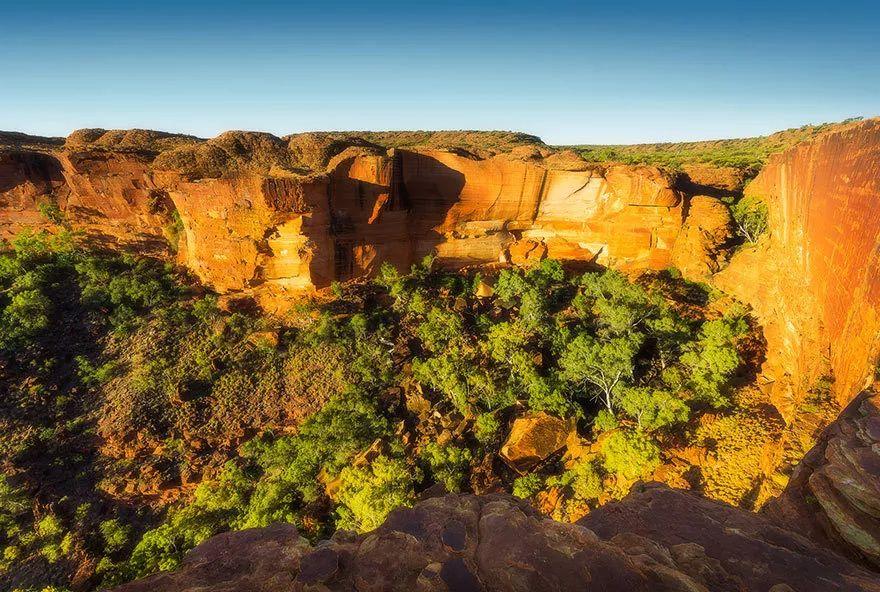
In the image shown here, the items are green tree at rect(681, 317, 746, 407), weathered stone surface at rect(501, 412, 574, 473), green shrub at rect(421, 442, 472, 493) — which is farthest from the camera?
weathered stone surface at rect(501, 412, 574, 473)

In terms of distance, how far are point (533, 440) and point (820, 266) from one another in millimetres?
11714

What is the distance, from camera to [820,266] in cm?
1277

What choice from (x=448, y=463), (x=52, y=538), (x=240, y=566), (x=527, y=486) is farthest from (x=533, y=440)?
(x=52, y=538)

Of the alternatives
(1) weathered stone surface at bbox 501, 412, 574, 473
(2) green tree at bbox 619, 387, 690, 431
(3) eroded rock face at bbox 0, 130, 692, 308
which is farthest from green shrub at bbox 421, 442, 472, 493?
(3) eroded rock face at bbox 0, 130, 692, 308

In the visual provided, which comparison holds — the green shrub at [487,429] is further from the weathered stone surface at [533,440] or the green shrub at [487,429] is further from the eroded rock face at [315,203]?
the eroded rock face at [315,203]

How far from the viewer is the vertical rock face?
365 inches

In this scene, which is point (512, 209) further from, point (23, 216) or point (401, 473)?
point (23, 216)

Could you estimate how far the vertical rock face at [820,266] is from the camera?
9273 mm

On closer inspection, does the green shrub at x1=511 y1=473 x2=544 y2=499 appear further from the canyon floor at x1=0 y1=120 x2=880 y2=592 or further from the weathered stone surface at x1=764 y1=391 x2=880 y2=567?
the weathered stone surface at x1=764 y1=391 x2=880 y2=567

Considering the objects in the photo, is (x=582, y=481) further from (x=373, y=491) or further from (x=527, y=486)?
(x=373, y=491)

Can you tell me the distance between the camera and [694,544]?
5.33 m

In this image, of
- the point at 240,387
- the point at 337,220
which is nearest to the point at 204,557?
the point at 240,387

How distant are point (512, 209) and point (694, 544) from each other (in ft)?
75.4

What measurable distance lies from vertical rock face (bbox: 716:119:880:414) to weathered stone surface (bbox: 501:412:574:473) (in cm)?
805
